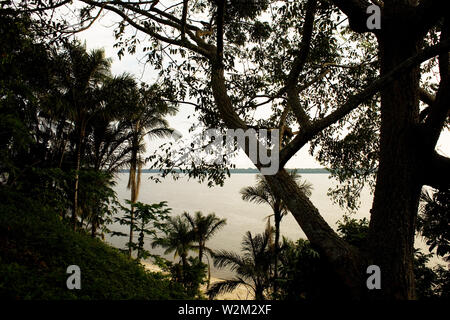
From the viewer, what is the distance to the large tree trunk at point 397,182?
7.43ft

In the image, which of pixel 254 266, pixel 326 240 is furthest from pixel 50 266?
pixel 254 266

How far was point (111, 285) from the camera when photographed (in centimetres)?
302

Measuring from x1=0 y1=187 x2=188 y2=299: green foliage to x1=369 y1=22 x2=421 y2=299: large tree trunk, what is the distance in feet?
9.37

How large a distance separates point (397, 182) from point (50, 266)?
4.03 m

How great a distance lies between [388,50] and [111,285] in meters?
4.28

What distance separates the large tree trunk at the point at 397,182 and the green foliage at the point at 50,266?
2.85 metres

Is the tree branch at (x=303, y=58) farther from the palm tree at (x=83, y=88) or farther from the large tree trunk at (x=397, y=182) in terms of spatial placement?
the palm tree at (x=83, y=88)

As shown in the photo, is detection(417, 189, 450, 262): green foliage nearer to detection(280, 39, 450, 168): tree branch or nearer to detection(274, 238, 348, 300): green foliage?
detection(274, 238, 348, 300): green foliage

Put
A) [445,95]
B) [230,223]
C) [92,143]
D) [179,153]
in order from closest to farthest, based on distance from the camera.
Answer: [445,95], [179,153], [92,143], [230,223]

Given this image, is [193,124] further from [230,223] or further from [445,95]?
[230,223]

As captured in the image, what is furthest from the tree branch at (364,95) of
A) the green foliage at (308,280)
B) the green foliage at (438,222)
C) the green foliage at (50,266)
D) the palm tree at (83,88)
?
the palm tree at (83,88)

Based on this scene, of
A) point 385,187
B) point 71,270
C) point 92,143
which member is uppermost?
point 92,143

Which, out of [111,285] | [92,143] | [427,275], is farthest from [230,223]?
[111,285]
